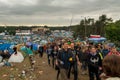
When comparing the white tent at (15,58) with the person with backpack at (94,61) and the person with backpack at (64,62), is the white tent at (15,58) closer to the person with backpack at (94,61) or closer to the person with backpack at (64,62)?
the person with backpack at (64,62)

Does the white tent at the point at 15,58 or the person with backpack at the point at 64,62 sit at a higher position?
the person with backpack at the point at 64,62

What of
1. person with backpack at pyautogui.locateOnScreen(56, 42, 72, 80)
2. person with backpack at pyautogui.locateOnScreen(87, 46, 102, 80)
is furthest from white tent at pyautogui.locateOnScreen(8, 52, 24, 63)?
person with backpack at pyautogui.locateOnScreen(87, 46, 102, 80)

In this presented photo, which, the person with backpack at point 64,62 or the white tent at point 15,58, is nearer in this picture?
the person with backpack at point 64,62

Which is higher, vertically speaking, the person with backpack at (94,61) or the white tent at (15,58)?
the person with backpack at (94,61)

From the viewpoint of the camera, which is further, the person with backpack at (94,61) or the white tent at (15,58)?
the white tent at (15,58)

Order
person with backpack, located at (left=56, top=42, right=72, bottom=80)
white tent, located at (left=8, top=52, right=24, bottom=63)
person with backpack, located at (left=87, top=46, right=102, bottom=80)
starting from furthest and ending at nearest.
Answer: white tent, located at (left=8, top=52, right=24, bottom=63), person with backpack, located at (left=56, top=42, right=72, bottom=80), person with backpack, located at (left=87, top=46, right=102, bottom=80)

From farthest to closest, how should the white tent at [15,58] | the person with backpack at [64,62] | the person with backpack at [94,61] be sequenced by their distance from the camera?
the white tent at [15,58] < the person with backpack at [64,62] < the person with backpack at [94,61]

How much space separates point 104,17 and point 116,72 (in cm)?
8456

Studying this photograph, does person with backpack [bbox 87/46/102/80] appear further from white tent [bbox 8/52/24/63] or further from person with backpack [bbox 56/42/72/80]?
white tent [bbox 8/52/24/63]

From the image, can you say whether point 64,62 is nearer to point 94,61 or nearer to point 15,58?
point 94,61

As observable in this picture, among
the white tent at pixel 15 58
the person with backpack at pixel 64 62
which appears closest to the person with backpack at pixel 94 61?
the person with backpack at pixel 64 62

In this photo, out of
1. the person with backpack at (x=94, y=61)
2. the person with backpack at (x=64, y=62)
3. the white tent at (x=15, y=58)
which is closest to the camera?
the person with backpack at (x=94, y=61)

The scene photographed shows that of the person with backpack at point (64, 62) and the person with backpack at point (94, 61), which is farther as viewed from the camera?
the person with backpack at point (64, 62)

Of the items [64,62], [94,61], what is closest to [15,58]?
[64,62]
